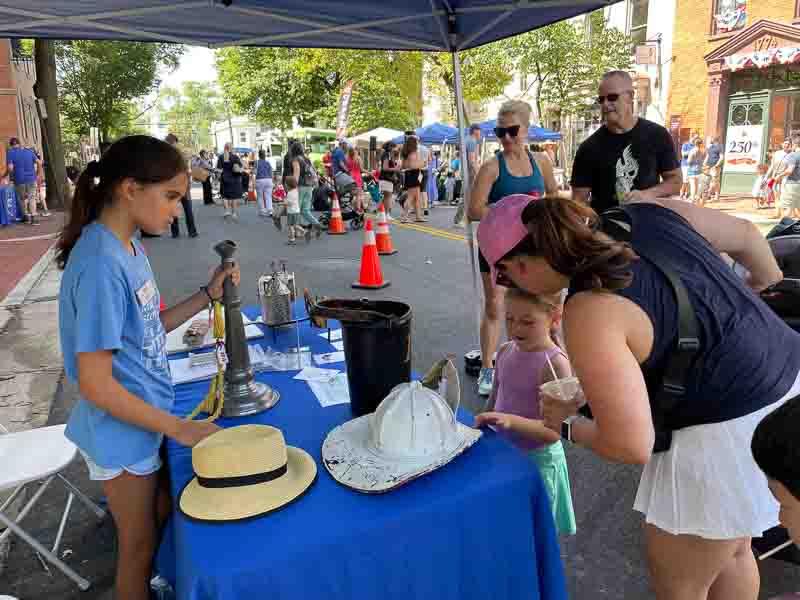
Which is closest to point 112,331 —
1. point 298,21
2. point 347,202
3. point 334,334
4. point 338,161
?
point 334,334

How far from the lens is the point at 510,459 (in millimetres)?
1621

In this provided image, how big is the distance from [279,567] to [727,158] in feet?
61.8

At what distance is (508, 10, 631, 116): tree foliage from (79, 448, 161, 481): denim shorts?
21.2m

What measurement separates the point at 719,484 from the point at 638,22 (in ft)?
75.6

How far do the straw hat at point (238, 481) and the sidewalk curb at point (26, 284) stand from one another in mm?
5912

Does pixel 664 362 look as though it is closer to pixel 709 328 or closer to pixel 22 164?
pixel 709 328

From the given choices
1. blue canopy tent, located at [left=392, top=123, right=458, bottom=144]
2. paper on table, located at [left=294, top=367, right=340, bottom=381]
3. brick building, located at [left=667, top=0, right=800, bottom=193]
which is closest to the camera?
paper on table, located at [left=294, top=367, right=340, bottom=381]

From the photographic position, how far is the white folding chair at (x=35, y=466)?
2217 millimetres

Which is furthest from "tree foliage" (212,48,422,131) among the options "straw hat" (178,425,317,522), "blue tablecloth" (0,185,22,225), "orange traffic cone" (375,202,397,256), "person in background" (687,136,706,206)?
"straw hat" (178,425,317,522)

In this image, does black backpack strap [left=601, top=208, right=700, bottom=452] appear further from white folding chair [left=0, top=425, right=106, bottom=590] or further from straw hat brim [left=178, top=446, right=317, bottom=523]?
white folding chair [left=0, top=425, right=106, bottom=590]

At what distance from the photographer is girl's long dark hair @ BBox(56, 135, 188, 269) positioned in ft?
5.41

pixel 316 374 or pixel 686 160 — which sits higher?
pixel 686 160

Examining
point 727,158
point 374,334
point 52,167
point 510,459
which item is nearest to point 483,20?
point 374,334

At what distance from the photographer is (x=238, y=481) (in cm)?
142
